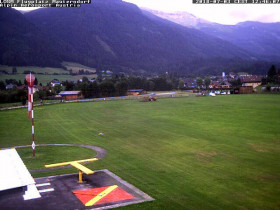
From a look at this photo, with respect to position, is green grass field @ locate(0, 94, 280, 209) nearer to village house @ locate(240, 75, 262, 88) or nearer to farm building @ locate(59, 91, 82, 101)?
farm building @ locate(59, 91, 82, 101)

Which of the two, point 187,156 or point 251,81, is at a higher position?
point 251,81

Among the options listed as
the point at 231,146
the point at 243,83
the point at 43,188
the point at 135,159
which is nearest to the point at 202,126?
the point at 231,146

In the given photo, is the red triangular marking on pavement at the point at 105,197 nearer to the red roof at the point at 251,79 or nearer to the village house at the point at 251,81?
the village house at the point at 251,81

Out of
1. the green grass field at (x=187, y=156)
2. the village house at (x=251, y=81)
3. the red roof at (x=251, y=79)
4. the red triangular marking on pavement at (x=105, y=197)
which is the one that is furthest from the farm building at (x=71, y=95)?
the red roof at (x=251, y=79)

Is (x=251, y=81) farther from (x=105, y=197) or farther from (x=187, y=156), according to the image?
(x=105, y=197)

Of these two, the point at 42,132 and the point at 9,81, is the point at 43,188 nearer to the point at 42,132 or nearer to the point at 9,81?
the point at 42,132

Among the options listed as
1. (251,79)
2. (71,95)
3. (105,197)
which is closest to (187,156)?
(105,197)
